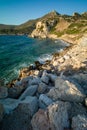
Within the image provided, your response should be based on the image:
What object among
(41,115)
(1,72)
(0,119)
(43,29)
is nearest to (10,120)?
(0,119)

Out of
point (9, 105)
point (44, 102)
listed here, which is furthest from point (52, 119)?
point (9, 105)

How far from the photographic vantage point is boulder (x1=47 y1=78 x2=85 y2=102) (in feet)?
39.6

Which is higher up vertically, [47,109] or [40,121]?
[47,109]

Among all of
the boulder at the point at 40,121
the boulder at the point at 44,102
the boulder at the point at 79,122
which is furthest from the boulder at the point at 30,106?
the boulder at the point at 79,122

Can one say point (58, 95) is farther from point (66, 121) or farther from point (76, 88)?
point (66, 121)

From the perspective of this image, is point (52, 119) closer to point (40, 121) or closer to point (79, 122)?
point (40, 121)

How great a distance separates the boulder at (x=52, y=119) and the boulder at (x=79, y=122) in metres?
0.37

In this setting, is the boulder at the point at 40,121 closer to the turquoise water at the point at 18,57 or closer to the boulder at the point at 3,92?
the boulder at the point at 3,92

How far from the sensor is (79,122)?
31.9 feet

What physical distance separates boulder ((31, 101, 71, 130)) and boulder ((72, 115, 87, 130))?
37 cm

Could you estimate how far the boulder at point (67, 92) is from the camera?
12078mm

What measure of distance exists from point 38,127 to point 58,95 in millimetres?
3054

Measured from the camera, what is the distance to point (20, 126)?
1057 centimetres

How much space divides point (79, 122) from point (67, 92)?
9.13 ft
